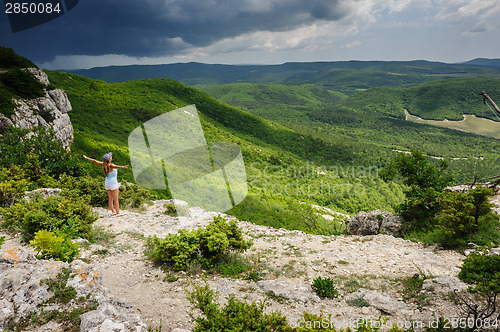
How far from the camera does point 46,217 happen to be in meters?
7.20

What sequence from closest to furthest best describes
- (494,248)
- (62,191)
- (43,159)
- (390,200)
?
(494,248) → (62,191) → (43,159) → (390,200)

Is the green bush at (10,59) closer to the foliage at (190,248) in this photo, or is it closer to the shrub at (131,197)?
the shrub at (131,197)

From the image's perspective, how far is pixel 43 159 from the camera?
12172mm

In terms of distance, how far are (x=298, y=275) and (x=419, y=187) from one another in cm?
968

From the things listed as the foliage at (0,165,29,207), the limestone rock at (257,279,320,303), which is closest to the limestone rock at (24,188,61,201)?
the foliage at (0,165,29,207)

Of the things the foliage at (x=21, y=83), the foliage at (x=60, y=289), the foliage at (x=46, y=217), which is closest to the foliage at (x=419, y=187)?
the foliage at (x=60, y=289)

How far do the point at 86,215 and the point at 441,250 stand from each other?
13.2 m

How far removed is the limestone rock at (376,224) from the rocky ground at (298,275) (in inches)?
83.4

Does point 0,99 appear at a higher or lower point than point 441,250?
higher

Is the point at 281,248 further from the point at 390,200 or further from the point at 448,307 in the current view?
the point at 390,200

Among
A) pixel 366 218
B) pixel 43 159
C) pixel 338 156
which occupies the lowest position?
pixel 338 156

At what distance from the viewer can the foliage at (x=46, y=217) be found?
6.98 meters

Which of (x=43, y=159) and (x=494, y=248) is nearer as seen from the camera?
(x=494, y=248)

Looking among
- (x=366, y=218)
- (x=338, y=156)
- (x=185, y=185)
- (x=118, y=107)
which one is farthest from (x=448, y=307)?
(x=338, y=156)
